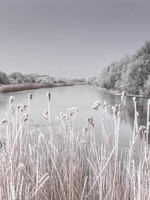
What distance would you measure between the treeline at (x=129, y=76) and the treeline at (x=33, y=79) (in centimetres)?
37

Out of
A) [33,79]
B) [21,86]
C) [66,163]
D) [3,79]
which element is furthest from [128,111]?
[66,163]

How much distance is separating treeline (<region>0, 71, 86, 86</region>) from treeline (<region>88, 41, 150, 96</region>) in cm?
37

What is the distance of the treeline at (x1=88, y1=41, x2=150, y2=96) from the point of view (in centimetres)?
411

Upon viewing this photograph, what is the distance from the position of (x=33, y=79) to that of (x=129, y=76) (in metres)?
1.62

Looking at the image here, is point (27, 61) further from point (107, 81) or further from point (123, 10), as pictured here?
point (123, 10)

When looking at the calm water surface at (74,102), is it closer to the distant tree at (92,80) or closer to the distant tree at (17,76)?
the distant tree at (92,80)

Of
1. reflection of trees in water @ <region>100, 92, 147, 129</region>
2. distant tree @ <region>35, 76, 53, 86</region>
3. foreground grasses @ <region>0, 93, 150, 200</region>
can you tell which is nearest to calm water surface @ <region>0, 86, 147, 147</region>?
reflection of trees in water @ <region>100, 92, 147, 129</region>

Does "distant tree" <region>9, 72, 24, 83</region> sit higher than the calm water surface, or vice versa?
"distant tree" <region>9, 72, 24, 83</region>

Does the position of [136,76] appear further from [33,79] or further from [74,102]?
[33,79]

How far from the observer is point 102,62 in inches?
167

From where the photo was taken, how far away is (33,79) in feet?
14.0

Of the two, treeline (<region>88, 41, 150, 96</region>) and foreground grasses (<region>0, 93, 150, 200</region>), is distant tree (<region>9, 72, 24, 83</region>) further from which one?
foreground grasses (<region>0, 93, 150, 200</region>)

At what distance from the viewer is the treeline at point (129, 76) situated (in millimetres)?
4105

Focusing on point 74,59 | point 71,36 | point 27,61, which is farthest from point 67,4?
→ point 27,61
